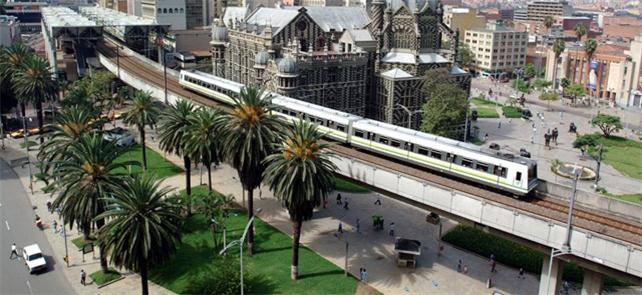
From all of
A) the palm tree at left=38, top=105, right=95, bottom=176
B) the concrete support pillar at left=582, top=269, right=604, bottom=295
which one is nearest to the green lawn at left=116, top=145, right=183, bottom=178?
the palm tree at left=38, top=105, right=95, bottom=176

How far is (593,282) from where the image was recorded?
4291cm

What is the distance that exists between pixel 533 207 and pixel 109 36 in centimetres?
15441

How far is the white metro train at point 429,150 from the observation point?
50500 mm

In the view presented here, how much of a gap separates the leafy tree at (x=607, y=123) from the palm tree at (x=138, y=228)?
101 m

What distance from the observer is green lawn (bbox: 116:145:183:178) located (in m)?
85.8

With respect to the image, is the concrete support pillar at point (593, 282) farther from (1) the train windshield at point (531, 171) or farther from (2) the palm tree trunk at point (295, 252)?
(2) the palm tree trunk at point (295, 252)

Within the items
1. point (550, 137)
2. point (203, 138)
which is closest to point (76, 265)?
point (203, 138)

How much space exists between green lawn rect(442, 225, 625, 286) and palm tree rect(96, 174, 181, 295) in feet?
112

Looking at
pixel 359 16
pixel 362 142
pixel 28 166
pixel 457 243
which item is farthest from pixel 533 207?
pixel 359 16

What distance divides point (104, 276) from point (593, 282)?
4421 cm

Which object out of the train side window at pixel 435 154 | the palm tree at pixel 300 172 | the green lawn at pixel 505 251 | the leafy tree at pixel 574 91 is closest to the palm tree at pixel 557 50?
the leafy tree at pixel 574 91

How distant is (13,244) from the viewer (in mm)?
61688

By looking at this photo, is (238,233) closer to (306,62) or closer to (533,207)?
(533,207)

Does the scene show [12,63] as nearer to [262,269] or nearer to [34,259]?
[34,259]
